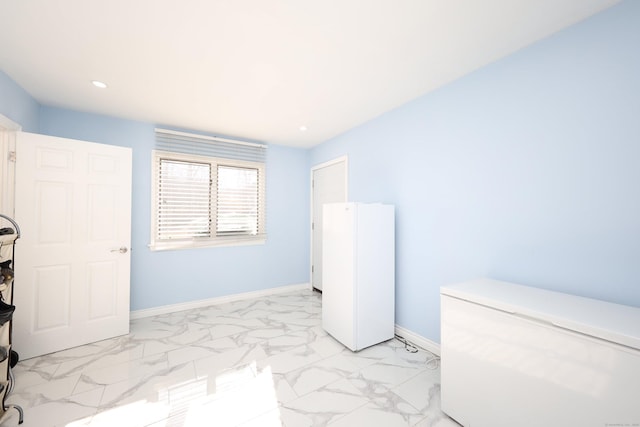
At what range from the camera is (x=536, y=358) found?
1229 mm

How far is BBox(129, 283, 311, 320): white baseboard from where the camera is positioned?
316cm

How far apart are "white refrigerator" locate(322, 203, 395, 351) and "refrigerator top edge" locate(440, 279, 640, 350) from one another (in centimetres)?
89

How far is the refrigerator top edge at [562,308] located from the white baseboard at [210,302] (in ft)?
9.88

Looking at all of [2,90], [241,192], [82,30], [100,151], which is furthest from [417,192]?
[2,90]

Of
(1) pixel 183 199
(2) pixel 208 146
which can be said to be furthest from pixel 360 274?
(2) pixel 208 146

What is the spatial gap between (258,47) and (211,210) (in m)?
2.46

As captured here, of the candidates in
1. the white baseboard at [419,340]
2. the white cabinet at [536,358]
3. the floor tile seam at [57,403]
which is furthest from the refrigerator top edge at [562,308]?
the floor tile seam at [57,403]

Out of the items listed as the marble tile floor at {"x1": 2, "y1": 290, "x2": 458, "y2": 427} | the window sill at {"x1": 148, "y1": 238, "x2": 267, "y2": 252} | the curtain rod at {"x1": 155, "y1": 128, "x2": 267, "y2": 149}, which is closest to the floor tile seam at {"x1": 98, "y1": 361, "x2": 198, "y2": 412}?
the marble tile floor at {"x1": 2, "y1": 290, "x2": 458, "y2": 427}

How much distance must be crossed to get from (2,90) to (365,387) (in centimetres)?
385

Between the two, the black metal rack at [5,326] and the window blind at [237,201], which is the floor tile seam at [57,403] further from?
the window blind at [237,201]

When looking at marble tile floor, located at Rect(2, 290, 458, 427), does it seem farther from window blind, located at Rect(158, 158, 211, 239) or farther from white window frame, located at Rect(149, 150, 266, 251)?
window blind, located at Rect(158, 158, 211, 239)

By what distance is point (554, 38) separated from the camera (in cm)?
163

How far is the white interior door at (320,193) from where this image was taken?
12.1 ft

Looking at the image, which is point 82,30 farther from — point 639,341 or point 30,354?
point 639,341
